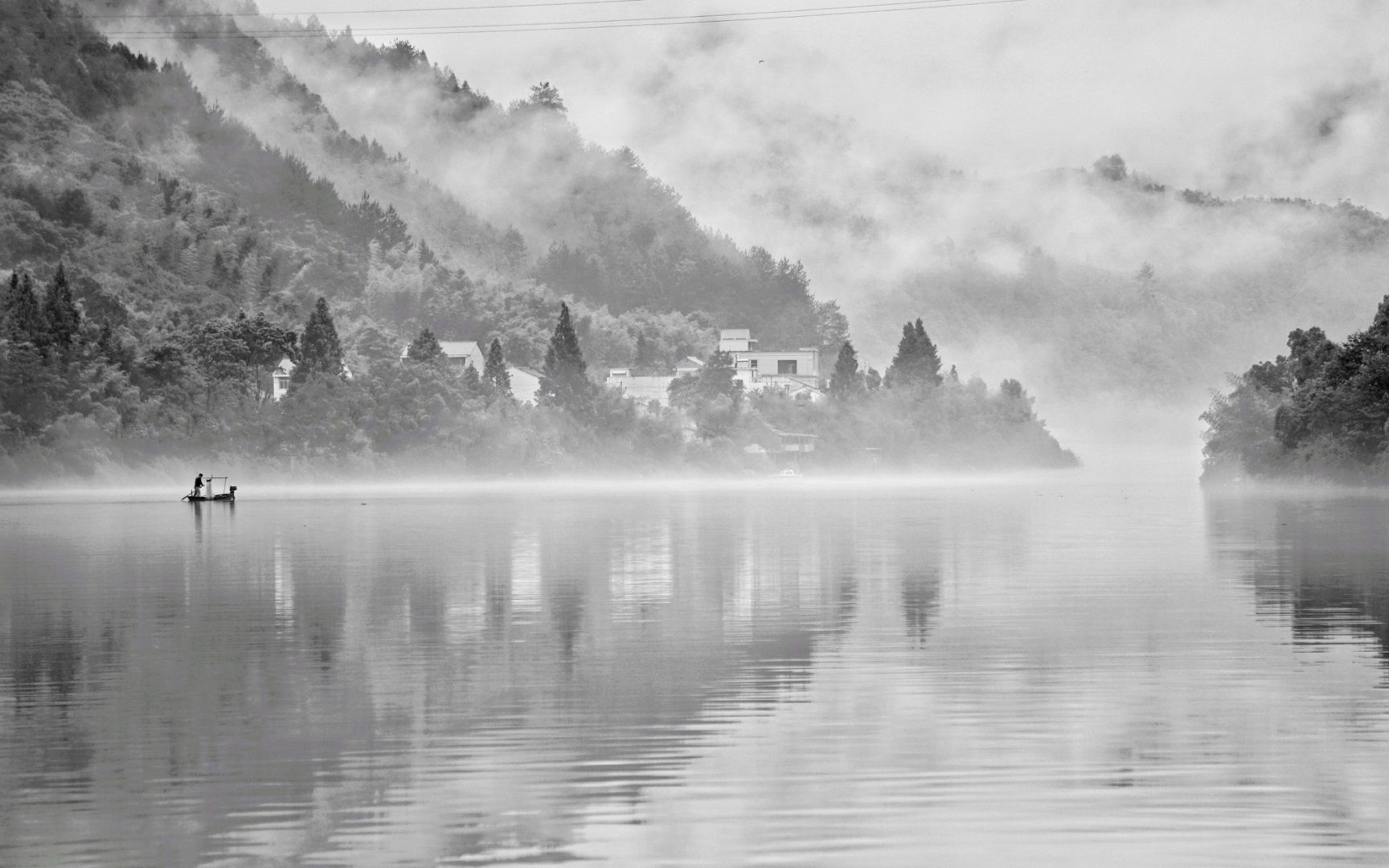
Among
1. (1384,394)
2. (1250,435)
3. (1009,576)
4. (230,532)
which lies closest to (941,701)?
(1009,576)

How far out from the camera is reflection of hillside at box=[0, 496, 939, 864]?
1239cm

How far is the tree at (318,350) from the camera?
13888cm

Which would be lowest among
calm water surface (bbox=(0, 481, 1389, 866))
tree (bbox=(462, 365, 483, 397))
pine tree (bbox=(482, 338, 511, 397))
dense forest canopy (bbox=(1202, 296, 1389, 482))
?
calm water surface (bbox=(0, 481, 1389, 866))

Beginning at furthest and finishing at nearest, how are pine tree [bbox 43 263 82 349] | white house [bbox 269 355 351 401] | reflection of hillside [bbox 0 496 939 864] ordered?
white house [bbox 269 355 351 401] → pine tree [bbox 43 263 82 349] → reflection of hillside [bbox 0 496 939 864]

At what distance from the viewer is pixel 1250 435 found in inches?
5133

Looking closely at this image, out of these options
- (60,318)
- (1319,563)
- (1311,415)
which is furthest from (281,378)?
(1319,563)

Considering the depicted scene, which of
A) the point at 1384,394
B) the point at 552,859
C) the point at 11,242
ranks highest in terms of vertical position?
the point at 11,242

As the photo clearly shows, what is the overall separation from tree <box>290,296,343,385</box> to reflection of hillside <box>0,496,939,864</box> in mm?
97731

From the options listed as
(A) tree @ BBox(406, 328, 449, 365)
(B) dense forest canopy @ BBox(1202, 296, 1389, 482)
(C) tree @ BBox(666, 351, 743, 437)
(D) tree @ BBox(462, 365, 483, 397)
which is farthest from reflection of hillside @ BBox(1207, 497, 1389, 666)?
(C) tree @ BBox(666, 351, 743, 437)

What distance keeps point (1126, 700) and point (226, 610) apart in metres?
14.8

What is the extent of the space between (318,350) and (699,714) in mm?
125677

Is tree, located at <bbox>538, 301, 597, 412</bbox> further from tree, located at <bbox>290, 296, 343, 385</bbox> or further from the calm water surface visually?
the calm water surface

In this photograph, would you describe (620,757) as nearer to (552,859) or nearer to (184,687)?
(552,859)

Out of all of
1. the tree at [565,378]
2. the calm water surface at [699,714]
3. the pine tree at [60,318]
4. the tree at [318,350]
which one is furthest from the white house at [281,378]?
the calm water surface at [699,714]
